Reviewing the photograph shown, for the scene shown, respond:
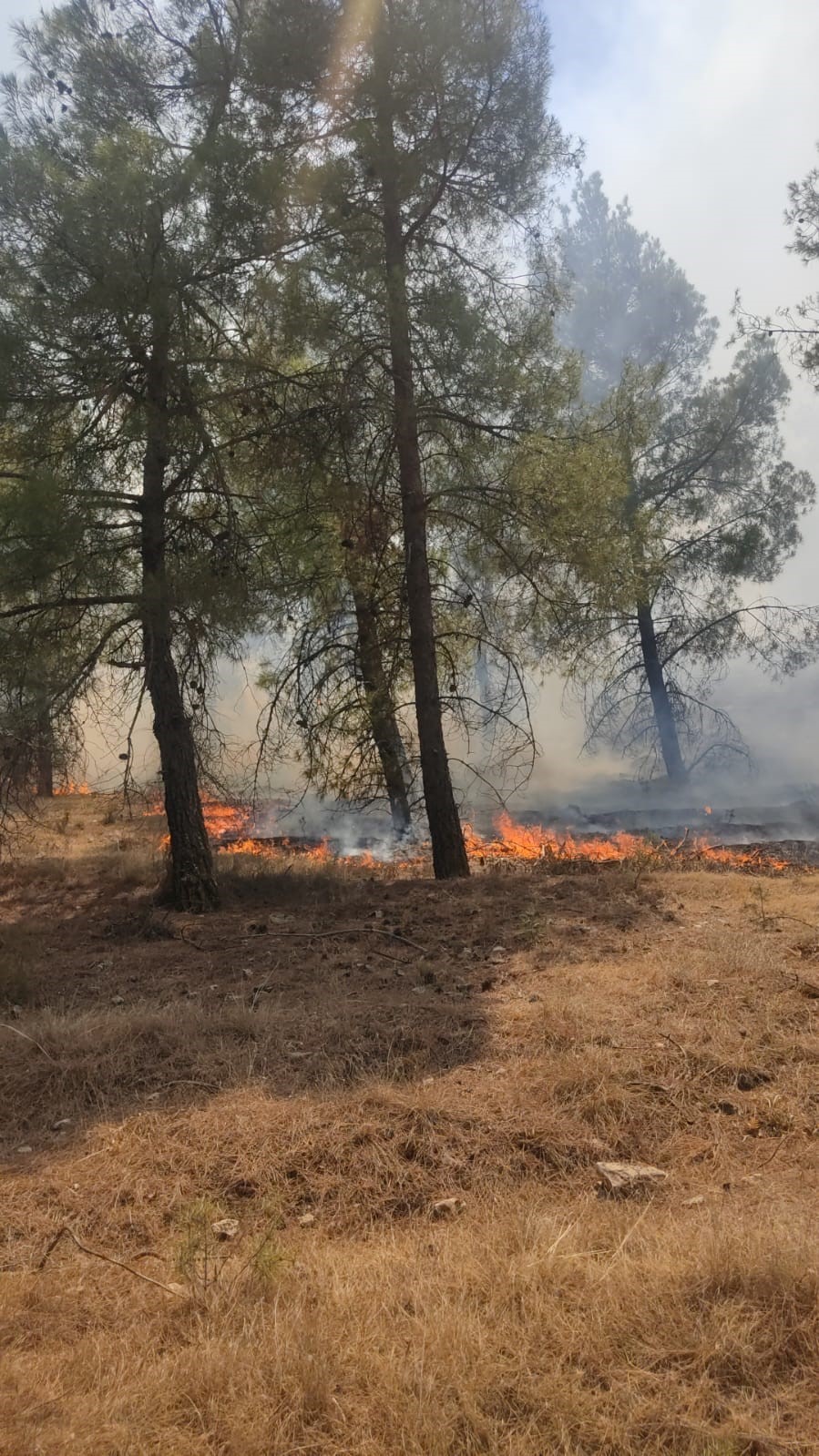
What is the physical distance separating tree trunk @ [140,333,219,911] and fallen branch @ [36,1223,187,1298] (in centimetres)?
614

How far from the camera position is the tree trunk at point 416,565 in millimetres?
10312

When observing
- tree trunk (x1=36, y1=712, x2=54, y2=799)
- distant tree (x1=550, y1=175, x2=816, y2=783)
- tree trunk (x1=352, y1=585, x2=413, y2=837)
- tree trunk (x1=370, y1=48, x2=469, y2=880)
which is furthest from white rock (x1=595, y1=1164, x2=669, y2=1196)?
distant tree (x1=550, y1=175, x2=816, y2=783)

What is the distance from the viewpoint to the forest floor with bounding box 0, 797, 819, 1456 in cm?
251

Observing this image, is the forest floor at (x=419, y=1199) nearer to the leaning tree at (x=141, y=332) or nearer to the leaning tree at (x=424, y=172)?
the leaning tree at (x=141, y=332)

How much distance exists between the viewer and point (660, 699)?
63.2 ft

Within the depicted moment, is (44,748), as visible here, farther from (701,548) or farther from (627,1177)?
(701,548)

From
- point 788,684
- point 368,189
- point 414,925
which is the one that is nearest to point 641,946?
point 414,925

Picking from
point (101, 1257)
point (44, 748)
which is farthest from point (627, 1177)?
point (44, 748)

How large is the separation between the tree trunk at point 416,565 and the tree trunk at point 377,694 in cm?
51

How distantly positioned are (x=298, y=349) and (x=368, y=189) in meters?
1.83

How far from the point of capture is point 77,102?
983 centimetres

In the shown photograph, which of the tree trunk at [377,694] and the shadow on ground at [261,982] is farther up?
the tree trunk at [377,694]

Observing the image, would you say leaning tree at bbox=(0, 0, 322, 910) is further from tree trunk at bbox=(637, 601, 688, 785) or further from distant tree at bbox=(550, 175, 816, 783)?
tree trunk at bbox=(637, 601, 688, 785)

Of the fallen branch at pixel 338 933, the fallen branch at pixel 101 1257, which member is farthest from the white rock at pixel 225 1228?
the fallen branch at pixel 338 933
